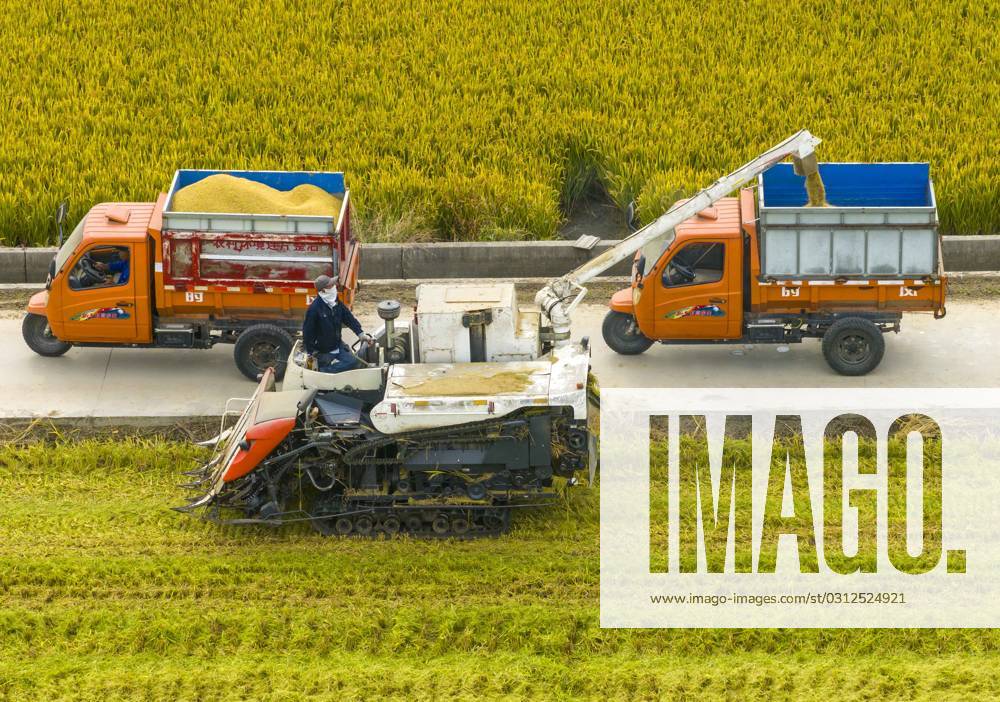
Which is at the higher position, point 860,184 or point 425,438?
point 860,184

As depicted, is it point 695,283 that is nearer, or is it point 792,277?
point 792,277

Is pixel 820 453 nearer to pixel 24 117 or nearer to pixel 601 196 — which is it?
pixel 601 196

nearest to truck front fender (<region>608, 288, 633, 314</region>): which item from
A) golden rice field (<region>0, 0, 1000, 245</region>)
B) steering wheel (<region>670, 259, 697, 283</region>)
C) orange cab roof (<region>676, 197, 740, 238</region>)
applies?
steering wheel (<region>670, 259, 697, 283</region>)

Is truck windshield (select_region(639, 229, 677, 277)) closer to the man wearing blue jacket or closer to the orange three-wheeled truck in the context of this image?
the orange three-wheeled truck

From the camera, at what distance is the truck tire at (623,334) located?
15.9 meters

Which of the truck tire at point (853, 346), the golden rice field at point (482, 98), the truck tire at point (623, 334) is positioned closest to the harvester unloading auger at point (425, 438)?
the truck tire at point (623, 334)

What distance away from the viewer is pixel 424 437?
12312 mm

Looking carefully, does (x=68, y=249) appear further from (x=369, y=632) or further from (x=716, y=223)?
(x=716, y=223)

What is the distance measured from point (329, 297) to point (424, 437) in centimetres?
182

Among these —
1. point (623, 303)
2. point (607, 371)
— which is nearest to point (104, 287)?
point (607, 371)

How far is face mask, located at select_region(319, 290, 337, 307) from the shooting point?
1327cm

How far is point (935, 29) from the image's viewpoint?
22734 mm

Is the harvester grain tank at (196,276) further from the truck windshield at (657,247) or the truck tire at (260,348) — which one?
the truck windshield at (657,247)

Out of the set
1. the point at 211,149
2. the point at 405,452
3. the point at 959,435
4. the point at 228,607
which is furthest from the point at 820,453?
the point at 211,149
